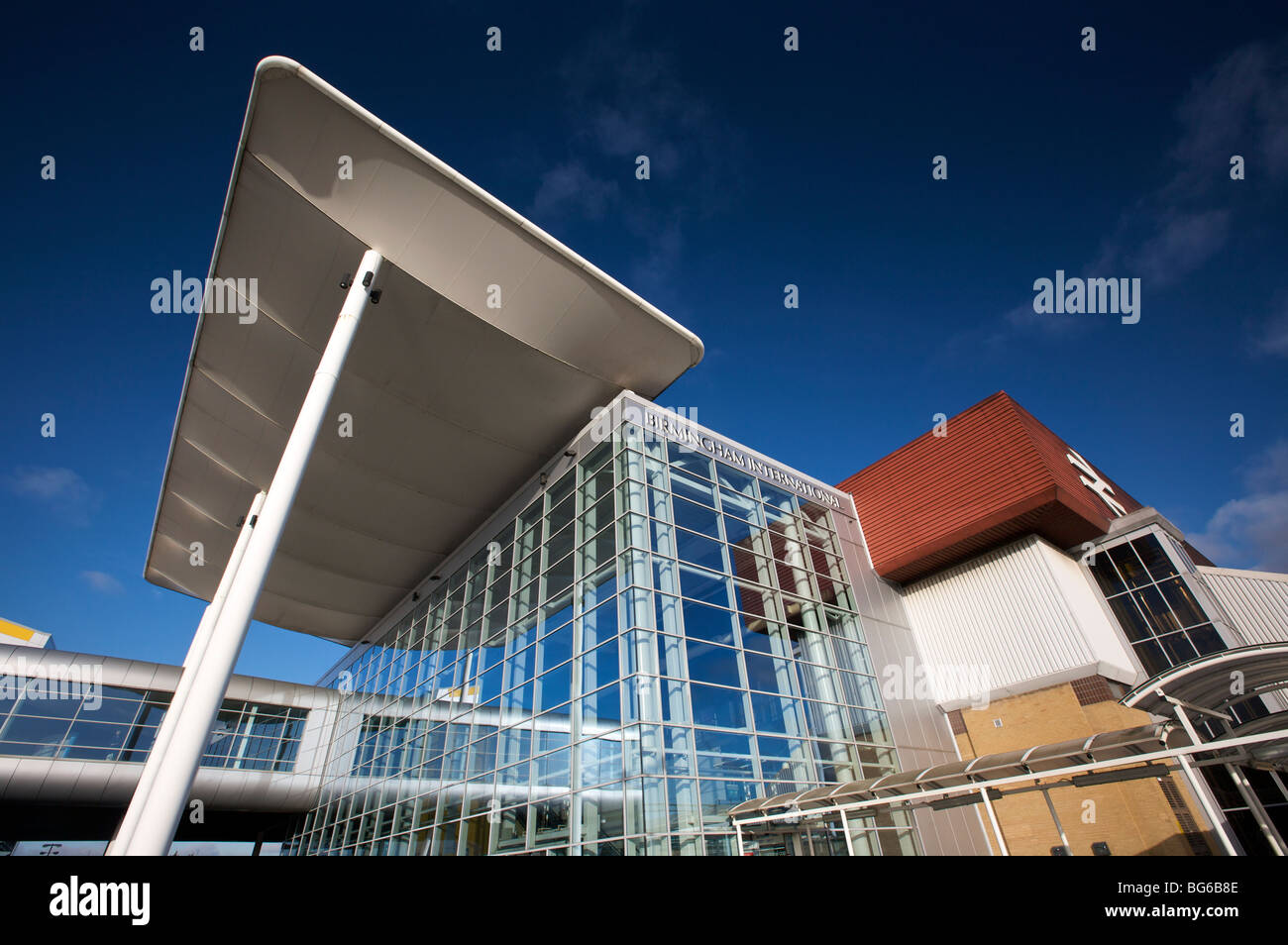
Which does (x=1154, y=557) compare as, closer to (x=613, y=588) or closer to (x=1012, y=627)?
(x=1012, y=627)

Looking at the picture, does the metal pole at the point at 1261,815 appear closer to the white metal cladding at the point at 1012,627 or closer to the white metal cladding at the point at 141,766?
the white metal cladding at the point at 1012,627

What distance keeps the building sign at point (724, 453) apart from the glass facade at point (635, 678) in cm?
22

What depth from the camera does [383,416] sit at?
18.4 m

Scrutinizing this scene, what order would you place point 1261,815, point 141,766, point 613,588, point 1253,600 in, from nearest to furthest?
1. point 1261,815
2. point 613,588
3. point 1253,600
4. point 141,766

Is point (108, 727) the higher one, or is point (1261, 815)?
point (108, 727)

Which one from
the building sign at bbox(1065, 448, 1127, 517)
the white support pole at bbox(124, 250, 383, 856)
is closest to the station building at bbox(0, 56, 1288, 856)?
the white support pole at bbox(124, 250, 383, 856)

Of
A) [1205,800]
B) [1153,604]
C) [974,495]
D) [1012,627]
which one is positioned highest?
[974,495]

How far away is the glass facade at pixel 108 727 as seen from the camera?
73.2 feet

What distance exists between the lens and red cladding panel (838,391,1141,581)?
57.6 feet

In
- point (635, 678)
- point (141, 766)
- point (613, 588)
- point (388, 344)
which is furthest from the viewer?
point (141, 766)

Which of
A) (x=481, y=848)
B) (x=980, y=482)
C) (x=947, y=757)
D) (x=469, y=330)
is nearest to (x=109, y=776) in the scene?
(x=481, y=848)

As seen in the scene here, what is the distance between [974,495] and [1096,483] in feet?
18.2

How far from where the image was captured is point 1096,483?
2092cm

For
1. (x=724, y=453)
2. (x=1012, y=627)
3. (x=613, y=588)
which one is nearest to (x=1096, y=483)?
(x=1012, y=627)
